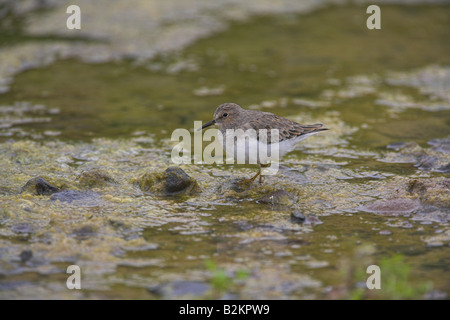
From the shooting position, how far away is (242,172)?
8.29 meters

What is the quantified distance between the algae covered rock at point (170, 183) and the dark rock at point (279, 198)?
36.2 inches

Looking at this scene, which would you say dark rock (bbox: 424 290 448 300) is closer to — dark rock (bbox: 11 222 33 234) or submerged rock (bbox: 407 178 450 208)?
submerged rock (bbox: 407 178 450 208)

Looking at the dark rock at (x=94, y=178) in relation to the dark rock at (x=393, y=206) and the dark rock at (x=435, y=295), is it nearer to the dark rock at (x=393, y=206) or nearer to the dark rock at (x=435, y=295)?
the dark rock at (x=393, y=206)

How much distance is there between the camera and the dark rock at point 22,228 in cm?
609

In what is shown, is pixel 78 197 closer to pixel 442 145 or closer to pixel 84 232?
pixel 84 232

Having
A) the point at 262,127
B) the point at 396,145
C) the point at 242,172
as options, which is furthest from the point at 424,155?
the point at 242,172

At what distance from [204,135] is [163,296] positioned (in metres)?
5.11

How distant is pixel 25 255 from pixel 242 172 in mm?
3614

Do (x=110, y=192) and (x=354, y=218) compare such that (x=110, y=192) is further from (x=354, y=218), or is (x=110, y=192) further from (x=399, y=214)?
(x=399, y=214)

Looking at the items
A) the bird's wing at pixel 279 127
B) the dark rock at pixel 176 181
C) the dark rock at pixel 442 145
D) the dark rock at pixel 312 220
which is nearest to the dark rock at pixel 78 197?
the dark rock at pixel 176 181

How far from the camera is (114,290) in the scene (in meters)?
5.11

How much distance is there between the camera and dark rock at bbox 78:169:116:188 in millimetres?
7422

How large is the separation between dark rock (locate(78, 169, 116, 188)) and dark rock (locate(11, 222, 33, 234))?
1.32m

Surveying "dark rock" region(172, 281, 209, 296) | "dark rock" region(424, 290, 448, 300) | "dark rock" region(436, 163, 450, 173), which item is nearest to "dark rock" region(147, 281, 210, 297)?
"dark rock" region(172, 281, 209, 296)
